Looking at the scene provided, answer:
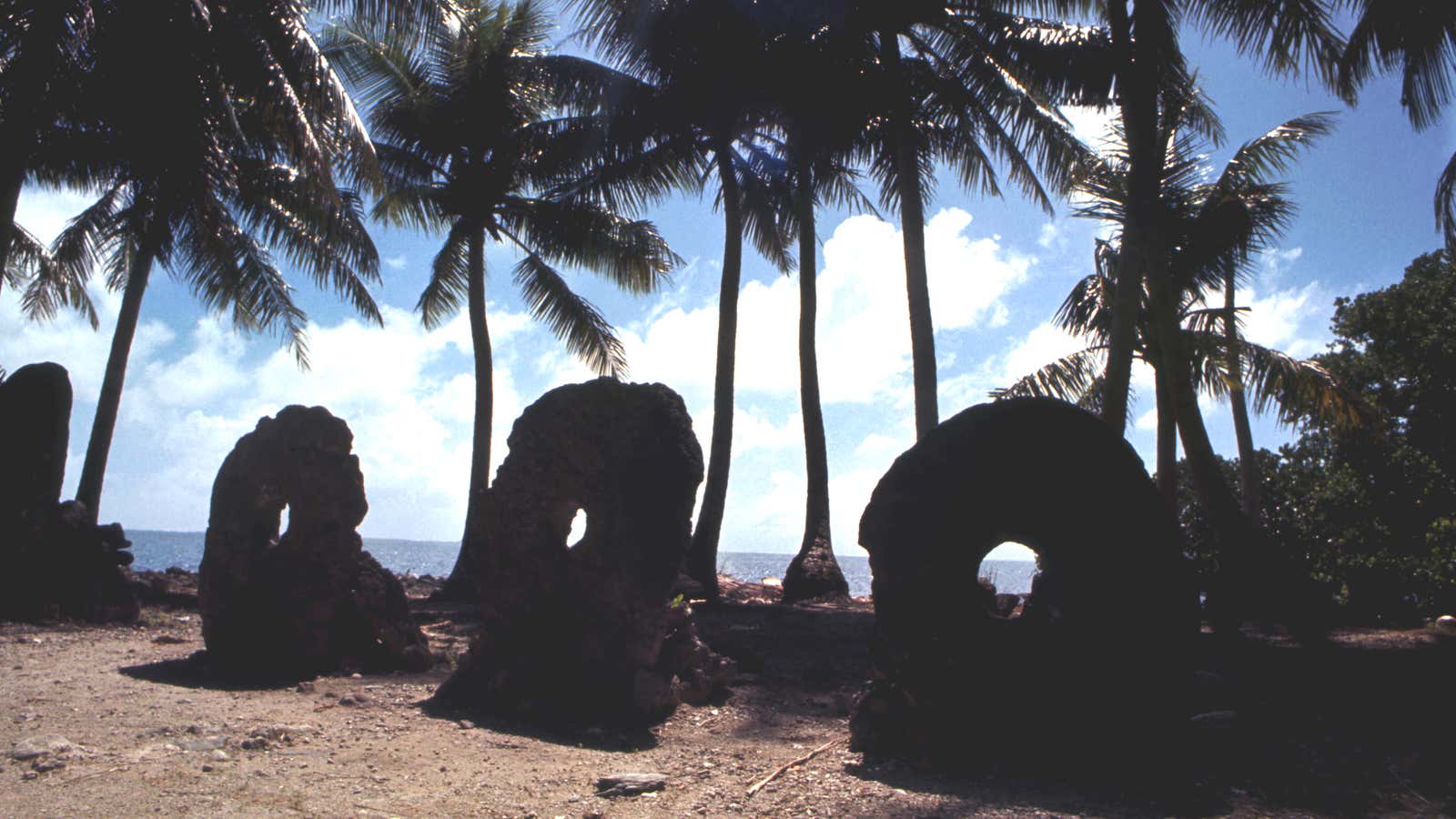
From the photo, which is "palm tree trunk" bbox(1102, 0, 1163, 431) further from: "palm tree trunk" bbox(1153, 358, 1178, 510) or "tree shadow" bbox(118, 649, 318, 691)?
"tree shadow" bbox(118, 649, 318, 691)

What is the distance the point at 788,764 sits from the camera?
6070 millimetres

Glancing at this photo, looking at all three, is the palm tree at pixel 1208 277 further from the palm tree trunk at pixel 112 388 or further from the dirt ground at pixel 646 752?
the palm tree trunk at pixel 112 388

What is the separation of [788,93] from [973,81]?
2699 mm

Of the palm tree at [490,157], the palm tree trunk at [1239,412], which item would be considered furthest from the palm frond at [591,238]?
the palm tree trunk at [1239,412]

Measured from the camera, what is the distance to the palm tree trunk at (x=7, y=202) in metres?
9.92

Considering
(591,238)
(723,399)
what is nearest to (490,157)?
(591,238)

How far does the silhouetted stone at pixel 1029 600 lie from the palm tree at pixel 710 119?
7.39 m

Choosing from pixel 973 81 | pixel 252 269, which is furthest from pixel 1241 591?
pixel 252 269

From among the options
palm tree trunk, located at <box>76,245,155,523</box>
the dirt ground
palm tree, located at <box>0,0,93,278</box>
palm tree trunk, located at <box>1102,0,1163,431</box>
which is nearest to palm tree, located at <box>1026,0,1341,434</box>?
palm tree trunk, located at <box>1102,0,1163,431</box>

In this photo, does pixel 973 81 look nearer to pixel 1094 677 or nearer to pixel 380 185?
pixel 380 185

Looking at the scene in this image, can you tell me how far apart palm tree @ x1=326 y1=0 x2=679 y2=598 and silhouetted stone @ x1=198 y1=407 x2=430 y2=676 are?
6.69m

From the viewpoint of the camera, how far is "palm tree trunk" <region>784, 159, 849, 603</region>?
14.2 meters

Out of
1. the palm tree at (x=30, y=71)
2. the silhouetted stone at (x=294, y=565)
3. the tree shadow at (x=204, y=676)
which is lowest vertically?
the tree shadow at (x=204, y=676)

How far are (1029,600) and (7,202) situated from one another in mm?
11026
